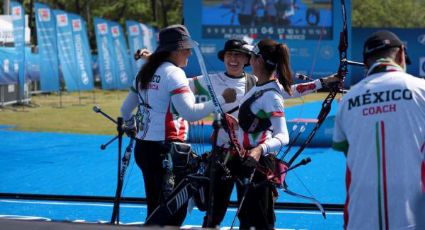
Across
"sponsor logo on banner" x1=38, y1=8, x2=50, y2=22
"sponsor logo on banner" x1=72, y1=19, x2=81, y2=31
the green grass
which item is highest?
"sponsor logo on banner" x1=38, y1=8, x2=50, y2=22

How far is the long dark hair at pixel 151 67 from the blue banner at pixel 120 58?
25.3 meters

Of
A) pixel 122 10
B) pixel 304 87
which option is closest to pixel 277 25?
pixel 304 87

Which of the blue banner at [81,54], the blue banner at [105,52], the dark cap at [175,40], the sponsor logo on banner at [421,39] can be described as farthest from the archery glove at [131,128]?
the sponsor logo on banner at [421,39]

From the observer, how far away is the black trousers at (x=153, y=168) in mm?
4918

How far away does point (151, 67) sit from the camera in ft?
15.8

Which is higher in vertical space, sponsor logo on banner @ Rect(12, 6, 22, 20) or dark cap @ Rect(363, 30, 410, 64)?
dark cap @ Rect(363, 30, 410, 64)

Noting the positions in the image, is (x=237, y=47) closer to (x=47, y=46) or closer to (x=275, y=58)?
(x=275, y=58)

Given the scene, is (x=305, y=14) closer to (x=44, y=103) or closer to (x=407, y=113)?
(x=44, y=103)

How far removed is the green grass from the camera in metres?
16.9

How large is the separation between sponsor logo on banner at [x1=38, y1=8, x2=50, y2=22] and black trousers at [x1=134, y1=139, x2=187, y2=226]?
61.9 feet

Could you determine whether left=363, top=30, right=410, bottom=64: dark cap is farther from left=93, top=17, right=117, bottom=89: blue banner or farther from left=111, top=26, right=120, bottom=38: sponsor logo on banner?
left=111, top=26, right=120, bottom=38: sponsor logo on banner

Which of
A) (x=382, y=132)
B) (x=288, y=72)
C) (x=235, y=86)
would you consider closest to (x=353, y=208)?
(x=382, y=132)

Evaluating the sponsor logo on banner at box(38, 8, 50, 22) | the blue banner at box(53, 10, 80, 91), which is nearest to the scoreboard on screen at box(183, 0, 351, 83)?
the sponsor logo on banner at box(38, 8, 50, 22)

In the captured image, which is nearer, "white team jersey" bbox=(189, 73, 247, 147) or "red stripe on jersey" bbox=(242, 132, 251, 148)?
"red stripe on jersey" bbox=(242, 132, 251, 148)
